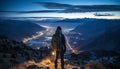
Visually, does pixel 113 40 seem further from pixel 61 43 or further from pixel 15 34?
pixel 61 43

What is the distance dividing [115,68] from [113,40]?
103320 millimetres

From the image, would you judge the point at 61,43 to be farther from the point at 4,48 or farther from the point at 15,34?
the point at 15,34

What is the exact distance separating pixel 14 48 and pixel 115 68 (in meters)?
15.2

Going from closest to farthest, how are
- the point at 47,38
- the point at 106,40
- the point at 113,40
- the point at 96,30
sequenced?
the point at 47,38
the point at 113,40
the point at 106,40
the point at 96,30

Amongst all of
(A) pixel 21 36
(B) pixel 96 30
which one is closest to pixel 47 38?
(A) pixel 21 36

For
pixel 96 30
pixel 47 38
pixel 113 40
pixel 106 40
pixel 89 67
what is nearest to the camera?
pixel 89 67

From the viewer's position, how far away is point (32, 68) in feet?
60.7

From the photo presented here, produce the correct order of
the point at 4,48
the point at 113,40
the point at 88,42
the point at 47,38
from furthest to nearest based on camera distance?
the point at 88,42 → the point at 113,40 → the point at 47,38 → the point at 4,48

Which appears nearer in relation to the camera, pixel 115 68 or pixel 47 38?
pixel 115 68

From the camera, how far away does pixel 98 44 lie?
135 meters

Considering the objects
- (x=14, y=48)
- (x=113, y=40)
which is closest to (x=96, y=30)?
(x=113, y=40)

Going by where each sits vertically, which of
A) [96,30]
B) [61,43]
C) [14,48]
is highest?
[61,43]

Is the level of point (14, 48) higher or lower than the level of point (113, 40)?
higher

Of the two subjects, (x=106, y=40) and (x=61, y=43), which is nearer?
(x=61, y=43)
